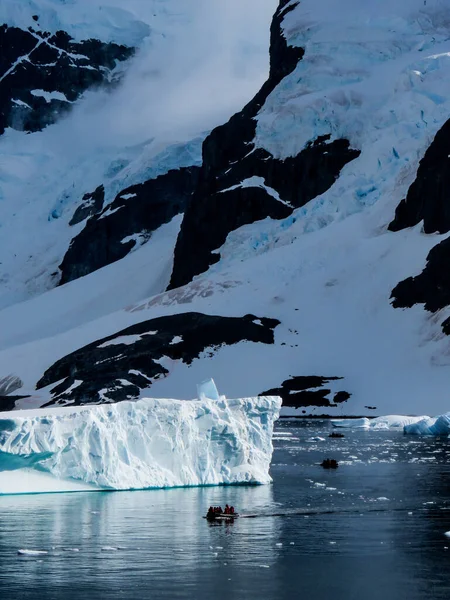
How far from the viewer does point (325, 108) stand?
19925 centimetres

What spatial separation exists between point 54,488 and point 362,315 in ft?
380

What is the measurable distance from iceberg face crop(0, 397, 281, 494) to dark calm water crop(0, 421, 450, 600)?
3.33 ft

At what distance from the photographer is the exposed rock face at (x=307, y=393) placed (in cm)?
14975

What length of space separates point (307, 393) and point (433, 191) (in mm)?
40135

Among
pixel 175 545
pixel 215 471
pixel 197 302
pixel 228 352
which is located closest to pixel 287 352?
pixel 228 352

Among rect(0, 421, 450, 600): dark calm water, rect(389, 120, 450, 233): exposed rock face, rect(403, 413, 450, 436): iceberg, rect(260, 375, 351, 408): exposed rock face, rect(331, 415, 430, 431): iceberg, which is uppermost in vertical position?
rect(389, 120, 450, 233): exposed rock face

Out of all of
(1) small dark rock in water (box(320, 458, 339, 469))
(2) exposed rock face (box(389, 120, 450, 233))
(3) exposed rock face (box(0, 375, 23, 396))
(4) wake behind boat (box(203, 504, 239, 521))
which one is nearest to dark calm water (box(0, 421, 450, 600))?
(4) wake behind boat (box(203, 504, 239, 521))

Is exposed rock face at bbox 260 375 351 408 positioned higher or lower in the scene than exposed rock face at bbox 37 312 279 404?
lower

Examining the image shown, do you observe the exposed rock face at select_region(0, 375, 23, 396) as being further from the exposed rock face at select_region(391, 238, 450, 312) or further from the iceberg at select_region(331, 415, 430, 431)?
the iceberg at select_region(331, 415, 430, 431)

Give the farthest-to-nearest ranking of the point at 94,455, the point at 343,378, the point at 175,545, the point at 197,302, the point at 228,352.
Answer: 1. the point at 197,302
2. the point at 228,352
3. the point at 343,378
4. the point at 94,455
5. the point at 175,545

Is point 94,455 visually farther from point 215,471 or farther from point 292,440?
point 292,440

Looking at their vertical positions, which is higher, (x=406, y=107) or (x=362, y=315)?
(x=406, y=107)

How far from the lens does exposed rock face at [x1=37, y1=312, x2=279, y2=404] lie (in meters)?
157

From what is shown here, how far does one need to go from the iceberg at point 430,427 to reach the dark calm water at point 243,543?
143ft
